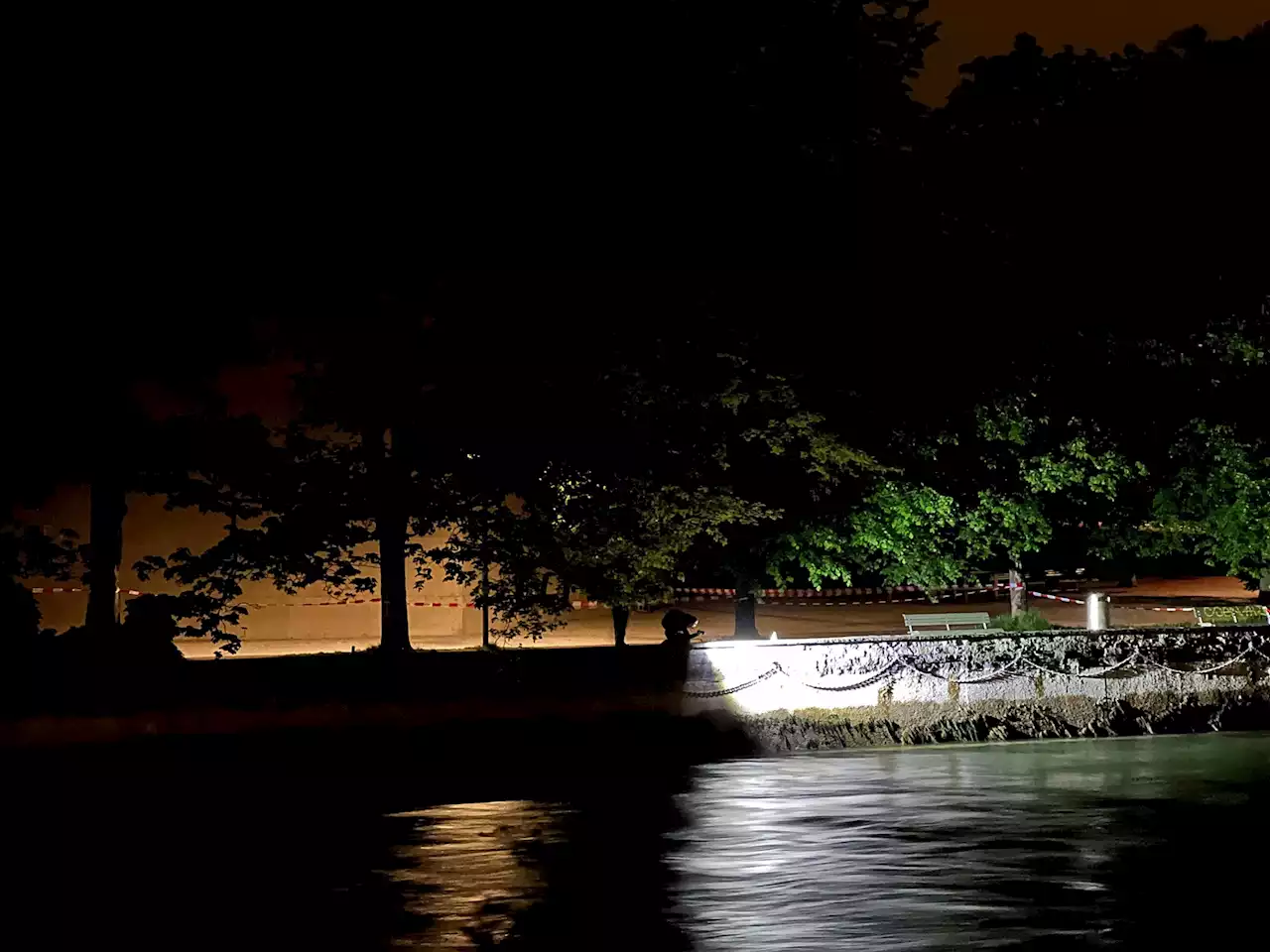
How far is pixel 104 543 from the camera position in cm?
2584

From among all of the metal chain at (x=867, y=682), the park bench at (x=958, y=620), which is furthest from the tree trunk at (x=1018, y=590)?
the metal chain at (x=867, y=682)

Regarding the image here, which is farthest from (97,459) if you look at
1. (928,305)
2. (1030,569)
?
(1030,569)

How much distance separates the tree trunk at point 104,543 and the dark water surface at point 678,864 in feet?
15.1

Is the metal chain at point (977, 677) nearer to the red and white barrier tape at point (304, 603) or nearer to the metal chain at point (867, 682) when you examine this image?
the metal chain at point (867, 682)

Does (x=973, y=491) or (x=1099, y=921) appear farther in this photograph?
(x=973, y=491)

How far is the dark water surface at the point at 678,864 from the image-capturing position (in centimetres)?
1298

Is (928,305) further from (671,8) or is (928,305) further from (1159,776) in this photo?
(1159,776)

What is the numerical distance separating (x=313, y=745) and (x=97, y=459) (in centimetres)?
501

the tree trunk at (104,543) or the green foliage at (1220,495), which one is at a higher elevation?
the green foliage at (1220,495)

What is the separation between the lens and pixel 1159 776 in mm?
21781

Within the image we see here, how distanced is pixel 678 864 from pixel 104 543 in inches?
495

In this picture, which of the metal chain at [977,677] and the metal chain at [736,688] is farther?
the metal chain at [977,677]

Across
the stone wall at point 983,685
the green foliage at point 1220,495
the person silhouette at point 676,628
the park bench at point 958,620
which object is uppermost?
the green foliage at point 1220,495

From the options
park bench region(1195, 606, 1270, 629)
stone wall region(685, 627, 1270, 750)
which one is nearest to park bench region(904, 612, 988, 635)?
stone wall region(685, 627, 1270, 750)
